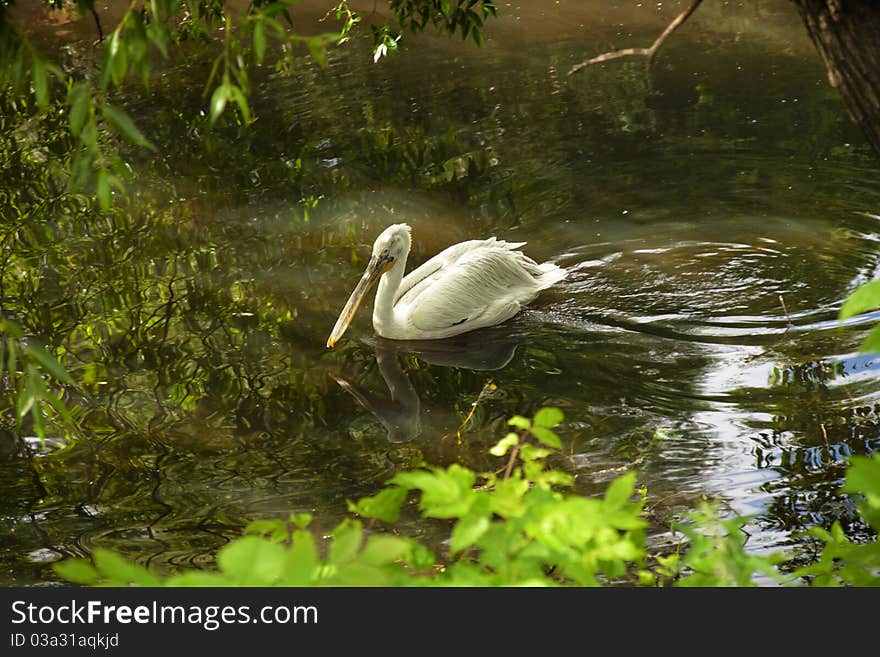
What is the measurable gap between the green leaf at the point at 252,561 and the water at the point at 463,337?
247 centimetres

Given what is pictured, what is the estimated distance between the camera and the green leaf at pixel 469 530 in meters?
1.80

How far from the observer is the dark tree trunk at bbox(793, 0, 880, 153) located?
8.94 feet

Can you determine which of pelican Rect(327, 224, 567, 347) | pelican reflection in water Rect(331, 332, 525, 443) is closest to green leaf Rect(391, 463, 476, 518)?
pelican reflection in water Rect(331, 332, 525, 443)

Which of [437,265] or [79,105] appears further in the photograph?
[437,265]

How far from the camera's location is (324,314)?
644cm

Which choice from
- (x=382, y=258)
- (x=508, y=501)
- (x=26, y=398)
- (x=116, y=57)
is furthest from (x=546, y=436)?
(x=382, y=258)

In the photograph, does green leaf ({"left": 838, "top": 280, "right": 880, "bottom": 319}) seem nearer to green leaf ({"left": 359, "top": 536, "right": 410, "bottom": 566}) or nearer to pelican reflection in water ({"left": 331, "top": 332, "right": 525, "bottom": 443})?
green leaf ({"left": 359, "top": 536, "right": 410, "bottom": 566})

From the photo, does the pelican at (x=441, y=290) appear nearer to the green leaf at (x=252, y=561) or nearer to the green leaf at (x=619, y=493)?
the green leaf at (x=619, y=493)

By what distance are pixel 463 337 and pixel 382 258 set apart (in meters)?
0.68

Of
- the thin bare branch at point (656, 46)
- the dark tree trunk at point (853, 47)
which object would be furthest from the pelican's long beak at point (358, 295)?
the dark tree trunk at point (853, 47)

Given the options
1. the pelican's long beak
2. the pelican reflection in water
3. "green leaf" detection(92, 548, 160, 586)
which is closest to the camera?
"green leaf" detection(92, 548, 160, 586)

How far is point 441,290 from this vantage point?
20.5ft

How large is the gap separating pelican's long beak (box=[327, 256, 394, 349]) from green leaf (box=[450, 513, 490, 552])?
4.26m

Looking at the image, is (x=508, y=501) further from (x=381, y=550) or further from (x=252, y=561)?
(x=252, y=561)
